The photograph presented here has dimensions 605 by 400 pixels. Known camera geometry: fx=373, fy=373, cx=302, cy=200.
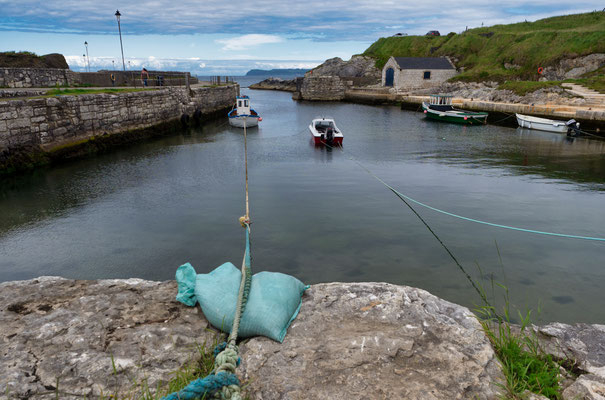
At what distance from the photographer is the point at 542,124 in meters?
27.1

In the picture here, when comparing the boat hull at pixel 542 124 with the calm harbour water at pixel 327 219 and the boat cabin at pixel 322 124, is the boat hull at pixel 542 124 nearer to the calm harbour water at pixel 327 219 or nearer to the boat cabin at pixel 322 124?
the calm harbour water at pixel 327 219

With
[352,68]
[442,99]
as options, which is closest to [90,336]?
[442,99]

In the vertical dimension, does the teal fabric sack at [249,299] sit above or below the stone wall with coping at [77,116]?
below

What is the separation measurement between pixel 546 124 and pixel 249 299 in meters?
30.0

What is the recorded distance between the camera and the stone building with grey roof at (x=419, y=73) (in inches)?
2199

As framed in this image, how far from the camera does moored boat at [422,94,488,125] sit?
30953mm

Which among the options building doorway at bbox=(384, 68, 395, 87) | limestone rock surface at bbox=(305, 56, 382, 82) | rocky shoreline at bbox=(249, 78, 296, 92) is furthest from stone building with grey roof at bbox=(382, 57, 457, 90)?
rocky shoreline at bbox=(249, 78, 296, 92)

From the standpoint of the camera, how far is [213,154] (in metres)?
20.2

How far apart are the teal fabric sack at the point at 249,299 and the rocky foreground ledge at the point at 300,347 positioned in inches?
4.6

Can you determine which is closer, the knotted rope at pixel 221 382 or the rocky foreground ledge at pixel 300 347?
the knotted rope at pixel 221 382

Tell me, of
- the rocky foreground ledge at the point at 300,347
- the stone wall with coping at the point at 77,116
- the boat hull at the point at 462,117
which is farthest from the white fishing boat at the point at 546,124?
the rocky foreground ledge at the point at 300,347

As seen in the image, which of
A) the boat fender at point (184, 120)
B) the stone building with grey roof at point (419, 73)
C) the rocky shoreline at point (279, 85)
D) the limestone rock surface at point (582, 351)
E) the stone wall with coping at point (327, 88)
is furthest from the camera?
the rocky shoreline at point (279, 85)

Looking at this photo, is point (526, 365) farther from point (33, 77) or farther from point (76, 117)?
point (33, 77)

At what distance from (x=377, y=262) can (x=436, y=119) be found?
2923 cm
